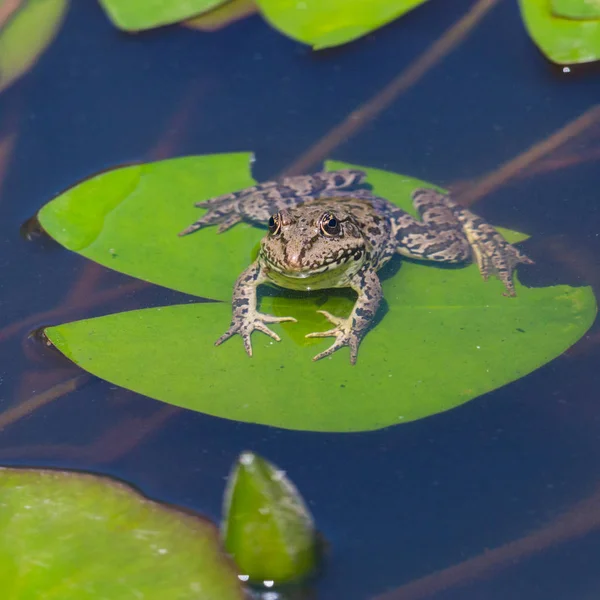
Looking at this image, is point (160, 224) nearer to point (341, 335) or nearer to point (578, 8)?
point (341, 335)

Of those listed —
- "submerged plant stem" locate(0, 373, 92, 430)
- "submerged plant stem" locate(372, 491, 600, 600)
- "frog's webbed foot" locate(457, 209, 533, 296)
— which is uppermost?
"submerged plant stem" locate(0, 373, 92, 430)

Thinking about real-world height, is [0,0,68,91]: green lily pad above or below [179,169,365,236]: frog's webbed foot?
above

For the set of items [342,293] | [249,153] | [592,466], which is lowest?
[592,466]

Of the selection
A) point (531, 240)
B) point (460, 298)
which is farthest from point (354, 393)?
point (531, 240)

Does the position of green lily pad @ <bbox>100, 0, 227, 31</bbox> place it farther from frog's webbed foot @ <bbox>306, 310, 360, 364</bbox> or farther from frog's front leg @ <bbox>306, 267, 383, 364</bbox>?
frog's webbed foot @ <bbox>306, 310, 360, 364</bbox>

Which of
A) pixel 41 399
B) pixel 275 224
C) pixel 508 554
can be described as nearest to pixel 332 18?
pixel 275 224

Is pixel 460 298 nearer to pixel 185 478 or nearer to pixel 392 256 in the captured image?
pixel 392 256

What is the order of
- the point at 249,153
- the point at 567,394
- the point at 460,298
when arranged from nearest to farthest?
the point at 567,394 < the point at 460,298 < the point at 249,153

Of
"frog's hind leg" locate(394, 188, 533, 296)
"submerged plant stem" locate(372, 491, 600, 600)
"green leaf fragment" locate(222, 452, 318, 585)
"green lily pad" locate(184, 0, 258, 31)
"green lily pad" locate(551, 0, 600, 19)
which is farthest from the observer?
"green lily pad" locate(184, 0, 258, 31)

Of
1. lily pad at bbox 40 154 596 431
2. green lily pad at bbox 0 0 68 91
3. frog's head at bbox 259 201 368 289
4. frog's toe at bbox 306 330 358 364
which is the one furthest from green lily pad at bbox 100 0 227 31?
frog's toe at bbox 306 330 358 364
